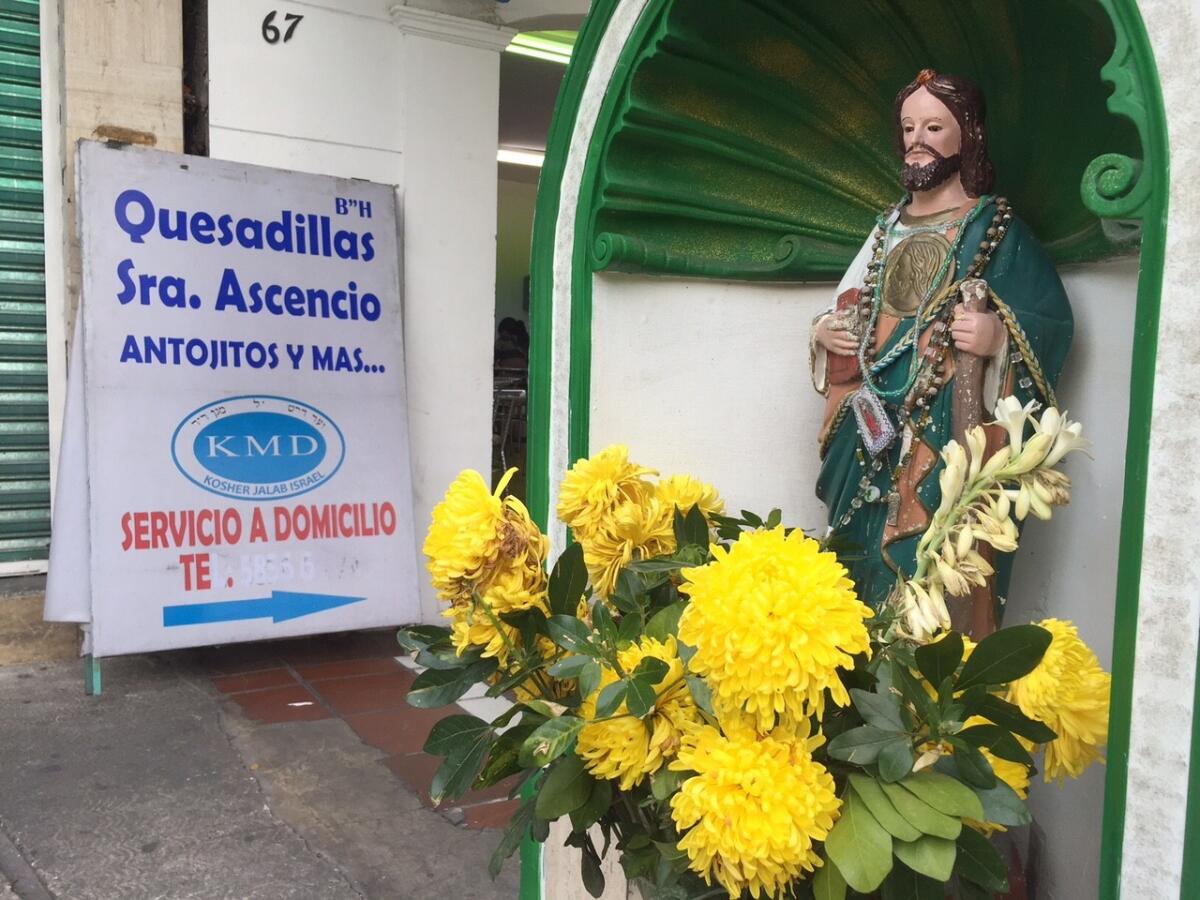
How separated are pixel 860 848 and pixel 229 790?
2.54 meters

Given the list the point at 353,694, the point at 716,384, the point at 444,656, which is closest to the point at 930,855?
the point at 444,656

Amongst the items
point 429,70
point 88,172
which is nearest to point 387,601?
point 88,172

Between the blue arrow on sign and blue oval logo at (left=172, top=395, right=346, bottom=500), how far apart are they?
0.41m

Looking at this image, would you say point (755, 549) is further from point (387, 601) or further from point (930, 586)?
point (387, 601)

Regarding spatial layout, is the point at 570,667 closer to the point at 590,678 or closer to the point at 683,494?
the point at 590,678

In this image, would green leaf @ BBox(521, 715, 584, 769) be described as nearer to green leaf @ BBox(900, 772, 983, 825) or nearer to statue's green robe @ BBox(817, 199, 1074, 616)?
green leaf @ BBox(900, 772, 983, 825)

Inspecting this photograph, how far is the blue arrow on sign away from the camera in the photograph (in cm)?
371

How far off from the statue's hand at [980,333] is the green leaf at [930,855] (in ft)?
2.85

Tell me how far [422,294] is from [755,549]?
147 inches

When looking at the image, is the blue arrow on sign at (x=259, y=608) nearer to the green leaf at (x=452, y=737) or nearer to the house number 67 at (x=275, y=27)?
the house number 67 at (x=275, y=27)

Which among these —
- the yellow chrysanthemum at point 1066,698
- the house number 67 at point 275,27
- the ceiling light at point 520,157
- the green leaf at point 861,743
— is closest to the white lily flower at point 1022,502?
the yellow chrysanthemum at point 1066,698

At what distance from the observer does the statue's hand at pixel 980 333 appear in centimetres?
148

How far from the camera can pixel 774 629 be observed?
0.78 meters

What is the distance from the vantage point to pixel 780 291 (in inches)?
80.6
